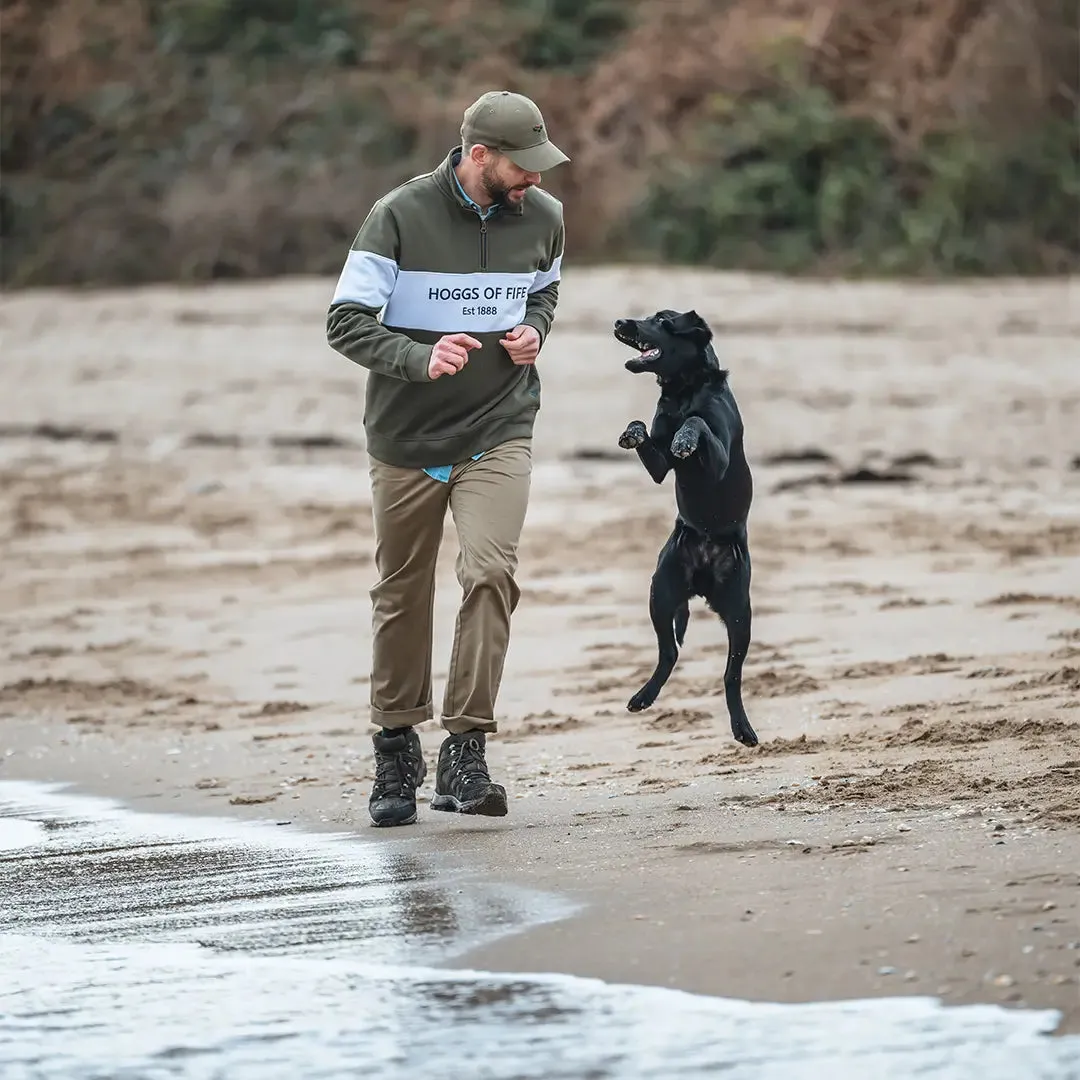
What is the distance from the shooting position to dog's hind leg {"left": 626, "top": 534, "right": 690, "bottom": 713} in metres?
5.42

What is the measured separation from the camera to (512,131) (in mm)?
5395

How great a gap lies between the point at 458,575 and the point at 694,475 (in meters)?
0.75

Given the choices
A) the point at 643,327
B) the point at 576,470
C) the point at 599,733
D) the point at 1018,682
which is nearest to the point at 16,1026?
the point at 643,327

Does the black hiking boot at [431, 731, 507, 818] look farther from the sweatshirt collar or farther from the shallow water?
the sweatshirt collar

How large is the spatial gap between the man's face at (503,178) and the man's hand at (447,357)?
0.40 meters

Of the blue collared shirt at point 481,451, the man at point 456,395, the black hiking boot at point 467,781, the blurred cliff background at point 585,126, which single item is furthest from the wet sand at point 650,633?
the blurred cliff background at point 585,126

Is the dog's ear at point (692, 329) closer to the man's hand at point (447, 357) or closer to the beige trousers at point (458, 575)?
the man's hand at point (447, 357)

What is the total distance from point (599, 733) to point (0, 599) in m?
4.53

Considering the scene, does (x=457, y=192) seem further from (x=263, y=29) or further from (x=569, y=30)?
(x=263, y=29)

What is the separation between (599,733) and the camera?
7.12 meters

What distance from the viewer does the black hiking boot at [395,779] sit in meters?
5.83

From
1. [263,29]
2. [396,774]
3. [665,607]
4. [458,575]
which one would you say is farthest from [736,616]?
[263,29]

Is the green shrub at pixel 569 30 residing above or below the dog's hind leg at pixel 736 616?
above

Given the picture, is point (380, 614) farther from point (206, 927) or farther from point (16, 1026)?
point (16, 1026)
